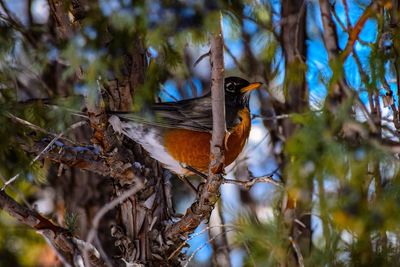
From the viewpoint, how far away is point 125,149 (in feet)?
10.2

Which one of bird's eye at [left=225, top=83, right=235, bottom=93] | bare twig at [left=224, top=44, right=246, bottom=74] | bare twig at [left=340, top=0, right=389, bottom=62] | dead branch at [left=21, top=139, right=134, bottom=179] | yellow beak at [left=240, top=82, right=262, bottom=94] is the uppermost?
bare twig at [left=224, top=44, right=246, bottom=74]

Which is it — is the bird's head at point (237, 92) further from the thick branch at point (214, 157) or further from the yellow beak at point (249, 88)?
the thick branch at point (214, 157)

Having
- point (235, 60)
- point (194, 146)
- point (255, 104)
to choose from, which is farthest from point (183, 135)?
point (255, 104)

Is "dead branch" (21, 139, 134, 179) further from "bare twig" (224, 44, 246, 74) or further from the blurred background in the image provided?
"bare twig" (224, 44, 246, 74)

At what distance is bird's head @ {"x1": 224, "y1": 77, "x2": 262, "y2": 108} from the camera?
376cm

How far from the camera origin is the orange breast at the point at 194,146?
10.6 feet

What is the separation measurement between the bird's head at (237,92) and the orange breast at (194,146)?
0.47 m

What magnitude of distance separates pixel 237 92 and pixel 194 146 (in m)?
0.67

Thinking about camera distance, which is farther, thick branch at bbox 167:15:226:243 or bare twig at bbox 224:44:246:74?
bare twig at bbox 224:44:246:74

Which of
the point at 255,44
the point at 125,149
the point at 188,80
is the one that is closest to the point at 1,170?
the point at 125,149

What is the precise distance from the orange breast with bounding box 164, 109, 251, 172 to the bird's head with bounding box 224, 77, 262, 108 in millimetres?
471

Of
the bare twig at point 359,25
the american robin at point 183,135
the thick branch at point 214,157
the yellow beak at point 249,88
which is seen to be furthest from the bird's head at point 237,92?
the thick branch at point 214,157

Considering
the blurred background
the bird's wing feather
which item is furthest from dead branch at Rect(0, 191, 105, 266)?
the bird's wing feather

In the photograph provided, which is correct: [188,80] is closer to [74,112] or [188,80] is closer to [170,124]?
Answer: [170,124]
